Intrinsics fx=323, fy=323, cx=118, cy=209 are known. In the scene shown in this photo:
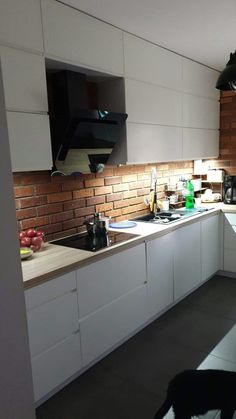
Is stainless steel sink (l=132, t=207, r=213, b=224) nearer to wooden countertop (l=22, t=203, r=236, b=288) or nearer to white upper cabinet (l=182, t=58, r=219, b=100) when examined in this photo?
wooden countertop (l=22, t=203, r=236, b=288)

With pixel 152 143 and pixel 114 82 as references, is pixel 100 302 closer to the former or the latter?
pixel 152 143

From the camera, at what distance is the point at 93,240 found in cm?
233

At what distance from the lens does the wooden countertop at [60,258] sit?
A: 5.62ft

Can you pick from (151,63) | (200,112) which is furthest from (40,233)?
(200,112)

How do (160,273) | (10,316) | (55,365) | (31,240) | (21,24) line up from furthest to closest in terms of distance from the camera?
1. (160,273)
2. (31,240)
3. (55,365)
4. (21,24)
5. (10,316)

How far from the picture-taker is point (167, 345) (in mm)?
2309

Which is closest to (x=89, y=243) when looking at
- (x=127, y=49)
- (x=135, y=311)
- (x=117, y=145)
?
(x=135, y=311)

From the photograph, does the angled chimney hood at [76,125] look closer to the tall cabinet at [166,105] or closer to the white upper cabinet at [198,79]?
the tall cabinet at [166,105]

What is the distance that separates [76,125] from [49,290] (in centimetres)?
106

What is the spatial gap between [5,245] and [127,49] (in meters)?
2.10

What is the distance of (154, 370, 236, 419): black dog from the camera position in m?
1.19

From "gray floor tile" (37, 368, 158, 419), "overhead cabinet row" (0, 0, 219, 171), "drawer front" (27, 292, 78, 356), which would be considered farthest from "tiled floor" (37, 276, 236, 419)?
"overhead cabinet row" (0, 0, 219, 171)

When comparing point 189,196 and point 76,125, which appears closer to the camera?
point 76,125

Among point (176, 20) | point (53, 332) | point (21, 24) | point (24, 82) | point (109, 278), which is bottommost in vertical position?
point (53, 332)
